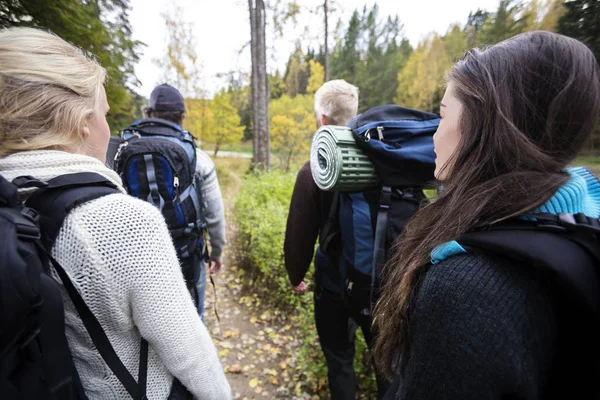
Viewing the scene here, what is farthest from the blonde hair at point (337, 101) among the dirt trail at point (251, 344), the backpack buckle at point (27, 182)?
the dirt trail at point (251, 344)

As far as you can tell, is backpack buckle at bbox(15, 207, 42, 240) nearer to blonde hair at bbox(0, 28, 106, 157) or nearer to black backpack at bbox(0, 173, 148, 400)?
black backpack at bbox(0, 173, 148, 400)

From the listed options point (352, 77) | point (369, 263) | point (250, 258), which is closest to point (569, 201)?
point (369, 263)

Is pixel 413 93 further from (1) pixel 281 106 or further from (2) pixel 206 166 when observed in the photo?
(2) pixel 206 166

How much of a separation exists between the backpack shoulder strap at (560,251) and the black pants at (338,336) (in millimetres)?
1407

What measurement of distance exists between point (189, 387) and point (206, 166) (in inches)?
74.6

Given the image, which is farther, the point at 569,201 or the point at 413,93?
the point at 413,93

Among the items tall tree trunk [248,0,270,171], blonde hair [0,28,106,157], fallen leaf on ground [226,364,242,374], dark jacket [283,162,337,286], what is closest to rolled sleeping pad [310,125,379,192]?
dark jacket [283,162,337,286]

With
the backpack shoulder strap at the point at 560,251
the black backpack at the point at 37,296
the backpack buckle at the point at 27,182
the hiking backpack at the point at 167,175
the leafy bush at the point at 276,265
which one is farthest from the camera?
the leafy bush at the point at 276,265

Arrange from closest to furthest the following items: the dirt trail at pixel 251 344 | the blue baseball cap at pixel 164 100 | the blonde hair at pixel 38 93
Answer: the blonde hair at pixel 38 93
the blue baseball cap at pixel 164 100
the dirt trail at pixel 251 344

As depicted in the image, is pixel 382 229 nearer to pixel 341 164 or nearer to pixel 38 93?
pixel 341 164

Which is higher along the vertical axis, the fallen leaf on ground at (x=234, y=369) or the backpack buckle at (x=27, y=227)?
the backpack buckle at (x=27, y=227)

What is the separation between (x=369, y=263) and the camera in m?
1.67

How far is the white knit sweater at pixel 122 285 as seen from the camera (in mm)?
891

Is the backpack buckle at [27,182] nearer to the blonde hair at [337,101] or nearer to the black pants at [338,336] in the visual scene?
the black pants at [338,336]
